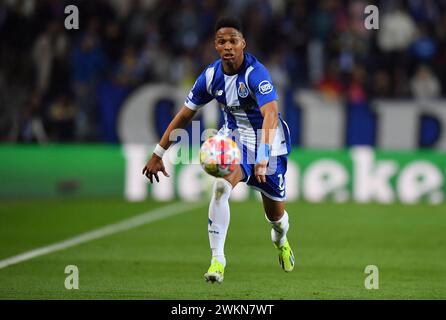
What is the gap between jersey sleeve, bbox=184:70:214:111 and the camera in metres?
9.14

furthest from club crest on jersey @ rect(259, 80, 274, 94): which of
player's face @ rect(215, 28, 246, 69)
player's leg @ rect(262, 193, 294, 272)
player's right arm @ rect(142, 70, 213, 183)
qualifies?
player's leg @ rect(262, 193, 294, 272)

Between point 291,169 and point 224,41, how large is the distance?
32.3ft

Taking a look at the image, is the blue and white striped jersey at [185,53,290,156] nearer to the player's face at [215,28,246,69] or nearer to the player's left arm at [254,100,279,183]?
the player's left arm at [254,100,279,183]

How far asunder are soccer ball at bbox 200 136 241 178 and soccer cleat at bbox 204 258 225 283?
0.74 m

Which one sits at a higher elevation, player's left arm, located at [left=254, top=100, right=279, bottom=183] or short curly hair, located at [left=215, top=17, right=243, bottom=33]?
short curly hair, located at [left=215, top=17, right=243, bottom=33]

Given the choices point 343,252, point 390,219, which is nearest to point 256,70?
point 343,252

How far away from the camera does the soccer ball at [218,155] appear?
8422mm

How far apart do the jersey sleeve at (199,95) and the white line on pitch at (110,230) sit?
107 inches

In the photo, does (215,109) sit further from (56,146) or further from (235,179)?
(235,179)

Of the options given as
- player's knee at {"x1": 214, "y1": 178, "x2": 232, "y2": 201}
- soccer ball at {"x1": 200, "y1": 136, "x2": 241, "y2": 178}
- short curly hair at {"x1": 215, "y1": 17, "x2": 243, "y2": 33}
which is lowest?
player's knee at {"x1": 214, "y1": 178, "x2": 232, "y2": 201}

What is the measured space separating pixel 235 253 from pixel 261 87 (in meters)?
3.66

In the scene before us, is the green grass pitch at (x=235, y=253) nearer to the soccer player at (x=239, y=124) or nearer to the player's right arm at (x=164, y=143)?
the soccer player at (x=239, y=124)

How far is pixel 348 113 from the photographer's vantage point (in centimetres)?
2034
